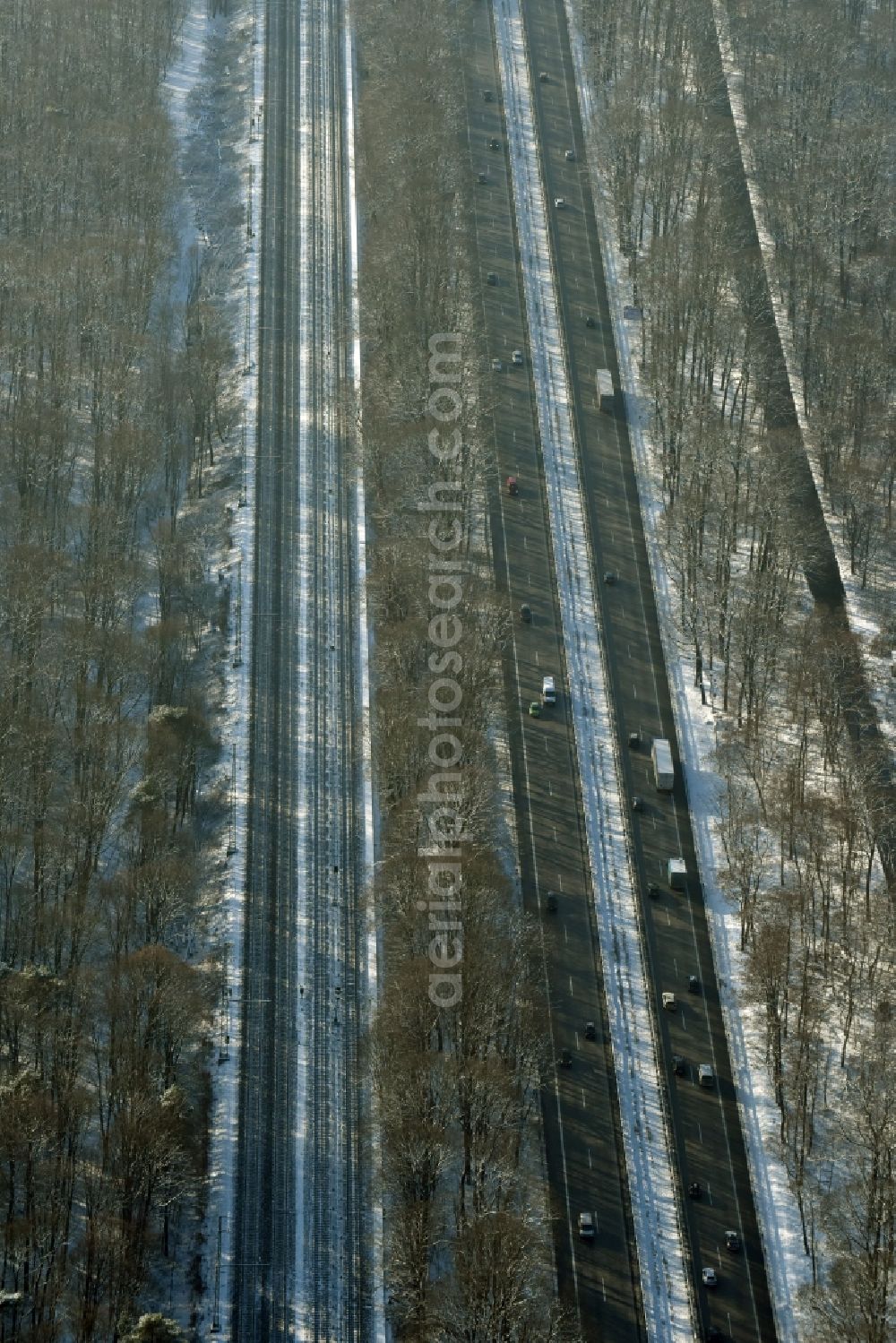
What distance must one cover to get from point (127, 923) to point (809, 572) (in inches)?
2326

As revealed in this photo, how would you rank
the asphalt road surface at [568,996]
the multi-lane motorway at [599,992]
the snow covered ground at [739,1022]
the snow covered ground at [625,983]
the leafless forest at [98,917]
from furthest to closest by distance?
the snow covered ground at [739,1022], the snow covered ground at [625,983], the multi-lane motorway at [599,992], the asphalt road surface at [568,996], the leafless forest at [98,917]

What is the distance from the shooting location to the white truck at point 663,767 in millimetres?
181875

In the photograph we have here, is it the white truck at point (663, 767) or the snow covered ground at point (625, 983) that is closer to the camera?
the snow covered ground at point (625, 983)

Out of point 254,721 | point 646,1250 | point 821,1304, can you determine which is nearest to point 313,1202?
point 646,1250

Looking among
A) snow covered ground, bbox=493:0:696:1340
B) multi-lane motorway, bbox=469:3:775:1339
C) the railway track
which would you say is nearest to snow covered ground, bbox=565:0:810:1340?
multi-lane motorway, bbox=469:3:775:1339

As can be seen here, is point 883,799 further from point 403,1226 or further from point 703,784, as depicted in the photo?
point 403,1226

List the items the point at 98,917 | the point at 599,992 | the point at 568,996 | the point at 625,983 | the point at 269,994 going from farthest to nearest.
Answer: the point at 625,983
the point at 599,992
the point at 269,994
the point at 568,996
the point at 98,917

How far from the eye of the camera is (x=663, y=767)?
182125 mm

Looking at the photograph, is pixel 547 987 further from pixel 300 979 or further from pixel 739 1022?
pixel 300 979

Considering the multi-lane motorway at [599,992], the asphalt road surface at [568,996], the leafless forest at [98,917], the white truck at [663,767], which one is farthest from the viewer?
the white truck at [663,767]

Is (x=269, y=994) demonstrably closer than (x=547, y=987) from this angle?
No

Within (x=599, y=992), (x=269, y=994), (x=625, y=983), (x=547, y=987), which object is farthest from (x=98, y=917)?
(x=625, y=983)

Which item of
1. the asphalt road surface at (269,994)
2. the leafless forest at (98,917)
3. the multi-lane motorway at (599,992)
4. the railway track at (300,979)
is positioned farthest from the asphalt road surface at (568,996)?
the leafless forest at (98,917)

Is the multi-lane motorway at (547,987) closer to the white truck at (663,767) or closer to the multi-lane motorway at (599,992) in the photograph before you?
the multi-lane motorway at (599,992)
